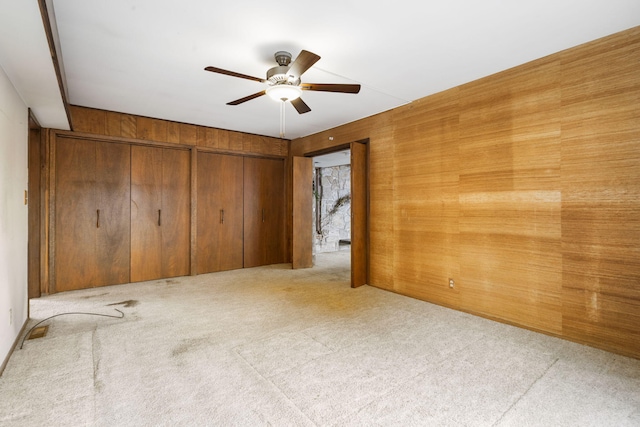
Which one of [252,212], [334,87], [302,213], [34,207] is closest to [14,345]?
[34,207]

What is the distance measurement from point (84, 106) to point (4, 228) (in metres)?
2.46

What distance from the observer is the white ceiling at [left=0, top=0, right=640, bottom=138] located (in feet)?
6.66

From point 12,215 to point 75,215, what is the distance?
181 cm

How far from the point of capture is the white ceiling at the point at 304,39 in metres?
2.03

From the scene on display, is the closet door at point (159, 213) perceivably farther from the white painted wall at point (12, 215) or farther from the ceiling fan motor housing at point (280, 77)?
the ceiling fan motor housing at point (280, 77)

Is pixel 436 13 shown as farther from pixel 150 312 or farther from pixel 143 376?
pixel 150 312

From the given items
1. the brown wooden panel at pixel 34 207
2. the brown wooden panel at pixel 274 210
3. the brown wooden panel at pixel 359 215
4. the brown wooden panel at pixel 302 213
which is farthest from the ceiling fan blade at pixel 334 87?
the brown wooden panel at pixel 34 207

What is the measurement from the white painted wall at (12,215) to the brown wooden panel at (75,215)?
115 cm

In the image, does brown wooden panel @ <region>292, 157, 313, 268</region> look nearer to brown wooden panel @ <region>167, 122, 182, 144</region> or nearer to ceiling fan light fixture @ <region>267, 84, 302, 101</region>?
brown wooden panel @ <region>167, 122, 182, 144</region>

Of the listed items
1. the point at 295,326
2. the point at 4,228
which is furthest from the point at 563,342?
the point at 4,228

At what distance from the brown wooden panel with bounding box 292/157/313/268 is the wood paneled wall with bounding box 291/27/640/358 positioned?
2079 millimetres

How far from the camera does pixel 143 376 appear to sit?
2.04 m

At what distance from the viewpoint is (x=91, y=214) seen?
421 cm

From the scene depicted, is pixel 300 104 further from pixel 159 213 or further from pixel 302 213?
pixel 159 213
